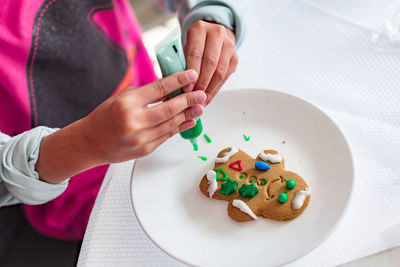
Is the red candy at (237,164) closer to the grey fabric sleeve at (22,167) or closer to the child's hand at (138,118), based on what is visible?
the child's hand at (138,118)

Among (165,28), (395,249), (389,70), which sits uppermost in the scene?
(389,70)

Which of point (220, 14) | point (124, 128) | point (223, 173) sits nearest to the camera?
point (124, 128)

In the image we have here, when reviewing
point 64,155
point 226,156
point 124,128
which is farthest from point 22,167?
point 226,156

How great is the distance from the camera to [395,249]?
0.42 meters

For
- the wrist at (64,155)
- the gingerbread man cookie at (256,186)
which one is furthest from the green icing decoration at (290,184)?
the wrist at (64,155)

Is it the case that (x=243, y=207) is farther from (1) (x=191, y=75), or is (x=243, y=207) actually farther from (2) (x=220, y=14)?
(2) (x=220, y=14)

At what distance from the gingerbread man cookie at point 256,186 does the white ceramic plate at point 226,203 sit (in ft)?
0.04

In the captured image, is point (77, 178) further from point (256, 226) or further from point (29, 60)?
point (256, 226)

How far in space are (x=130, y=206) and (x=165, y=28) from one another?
3.92 feet

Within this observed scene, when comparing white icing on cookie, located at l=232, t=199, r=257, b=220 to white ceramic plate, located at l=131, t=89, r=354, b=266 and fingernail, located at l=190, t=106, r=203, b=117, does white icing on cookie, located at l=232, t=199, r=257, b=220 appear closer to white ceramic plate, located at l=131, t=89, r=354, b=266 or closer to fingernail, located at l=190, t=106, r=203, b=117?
white ceramic plate, located at l=131, t=89, r=354, b=266

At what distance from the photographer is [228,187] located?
0.49m

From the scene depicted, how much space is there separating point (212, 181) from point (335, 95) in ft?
0.85

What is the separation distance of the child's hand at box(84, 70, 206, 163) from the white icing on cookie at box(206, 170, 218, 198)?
87 mm

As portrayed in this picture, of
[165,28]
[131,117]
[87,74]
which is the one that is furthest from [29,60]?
[165,28]
